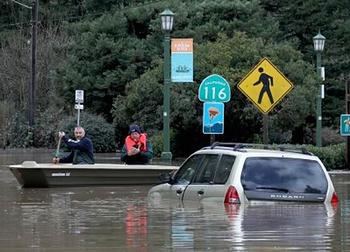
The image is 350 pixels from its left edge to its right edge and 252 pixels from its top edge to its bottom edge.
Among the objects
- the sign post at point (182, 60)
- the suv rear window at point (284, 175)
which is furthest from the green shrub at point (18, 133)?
the suv rear window at point (284, 175)

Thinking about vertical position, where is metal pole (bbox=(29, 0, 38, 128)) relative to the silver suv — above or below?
above

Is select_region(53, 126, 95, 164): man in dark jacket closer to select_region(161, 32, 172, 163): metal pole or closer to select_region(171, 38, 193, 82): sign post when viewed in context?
select_region(161, 32, 172, 163): metal pole

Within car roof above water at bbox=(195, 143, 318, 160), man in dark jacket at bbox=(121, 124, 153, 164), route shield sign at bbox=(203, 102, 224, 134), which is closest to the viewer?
car roof above water at bbox=(195, 143, 318, 160)

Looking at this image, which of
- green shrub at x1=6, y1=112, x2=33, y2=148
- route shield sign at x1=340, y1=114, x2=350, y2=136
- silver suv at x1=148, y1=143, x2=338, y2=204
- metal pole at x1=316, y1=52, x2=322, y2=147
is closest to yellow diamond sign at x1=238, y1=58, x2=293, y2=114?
silver suv at x1=148, y1=143, x2=338, y2=204

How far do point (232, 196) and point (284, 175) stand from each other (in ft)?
2.84

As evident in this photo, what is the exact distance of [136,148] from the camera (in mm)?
21125

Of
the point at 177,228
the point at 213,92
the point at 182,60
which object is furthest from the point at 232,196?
the point at 182,60

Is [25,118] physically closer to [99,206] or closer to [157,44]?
[157,44]

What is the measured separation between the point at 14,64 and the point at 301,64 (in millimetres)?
28859

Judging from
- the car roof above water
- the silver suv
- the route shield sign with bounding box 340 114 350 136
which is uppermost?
the route shield sign with bounding box 340 114 350 136

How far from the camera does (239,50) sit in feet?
107

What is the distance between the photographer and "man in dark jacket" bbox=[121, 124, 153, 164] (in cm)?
2078

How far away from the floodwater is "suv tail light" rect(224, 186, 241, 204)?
9 centimetres

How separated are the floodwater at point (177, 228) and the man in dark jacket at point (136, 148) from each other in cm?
534
